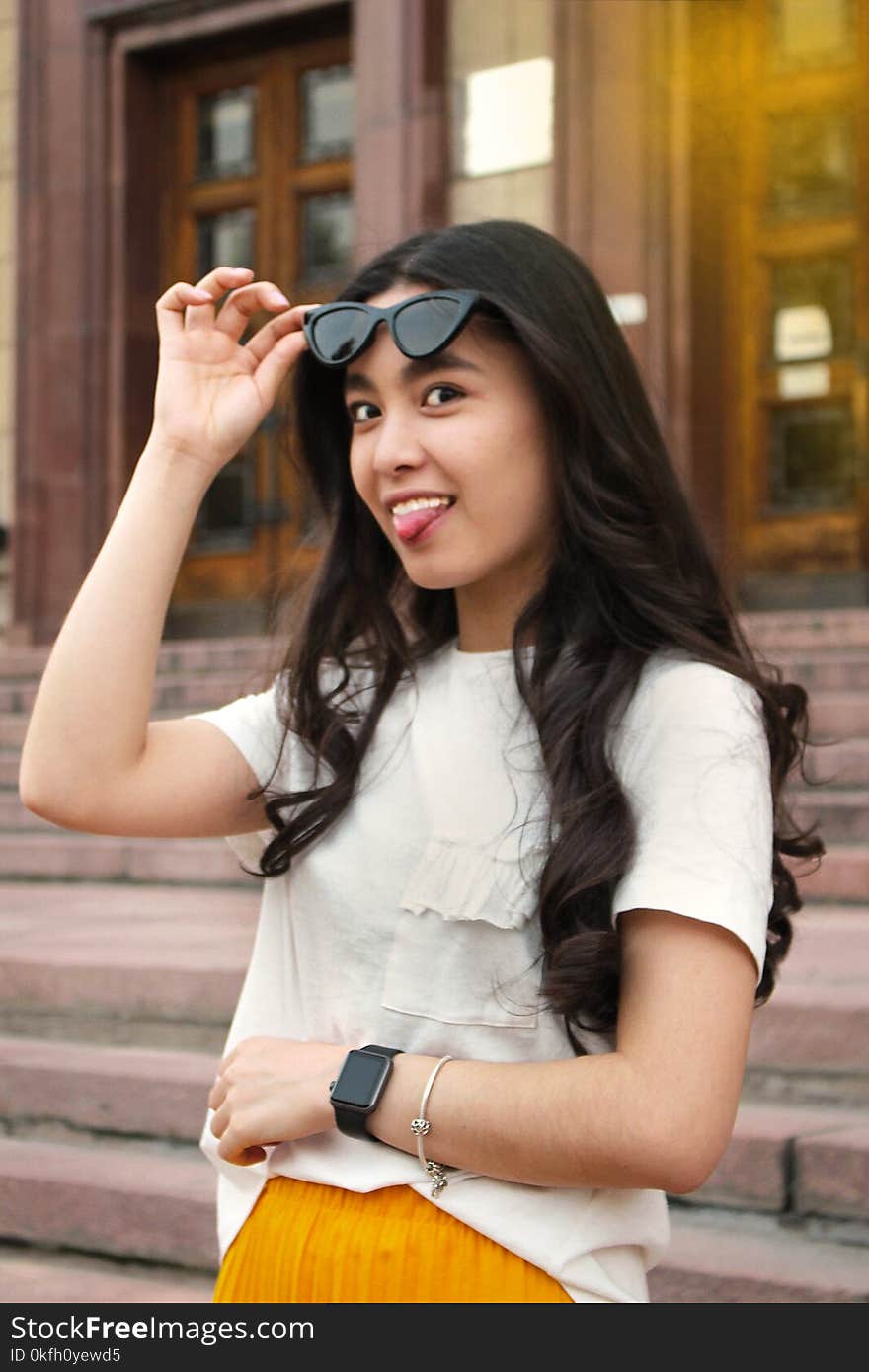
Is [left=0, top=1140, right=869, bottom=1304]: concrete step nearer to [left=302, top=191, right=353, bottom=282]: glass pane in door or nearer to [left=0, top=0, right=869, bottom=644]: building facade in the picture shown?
[left=0, top=0, right=869, bottom=644]: building facade

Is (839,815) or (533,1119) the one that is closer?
(533,1119)

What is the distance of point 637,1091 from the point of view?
137 cm

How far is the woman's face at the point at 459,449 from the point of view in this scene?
1598mm

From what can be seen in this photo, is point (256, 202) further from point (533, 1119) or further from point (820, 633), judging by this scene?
point (533, 1119)

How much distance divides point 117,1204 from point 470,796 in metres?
2.02

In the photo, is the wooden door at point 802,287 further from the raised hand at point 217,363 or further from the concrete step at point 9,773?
the raised hand at point 217,363

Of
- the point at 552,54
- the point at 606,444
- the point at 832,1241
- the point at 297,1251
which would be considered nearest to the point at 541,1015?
the point at 297,1251

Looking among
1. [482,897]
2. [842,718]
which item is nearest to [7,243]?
[842,718]

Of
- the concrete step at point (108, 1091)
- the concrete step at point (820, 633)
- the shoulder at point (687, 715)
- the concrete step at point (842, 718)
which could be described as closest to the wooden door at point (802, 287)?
the concrete step at point (820, 633)

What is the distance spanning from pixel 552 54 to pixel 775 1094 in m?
6.03

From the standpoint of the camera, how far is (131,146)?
9.45 meters

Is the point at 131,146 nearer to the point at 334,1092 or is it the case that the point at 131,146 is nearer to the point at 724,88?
the point at 724,88
